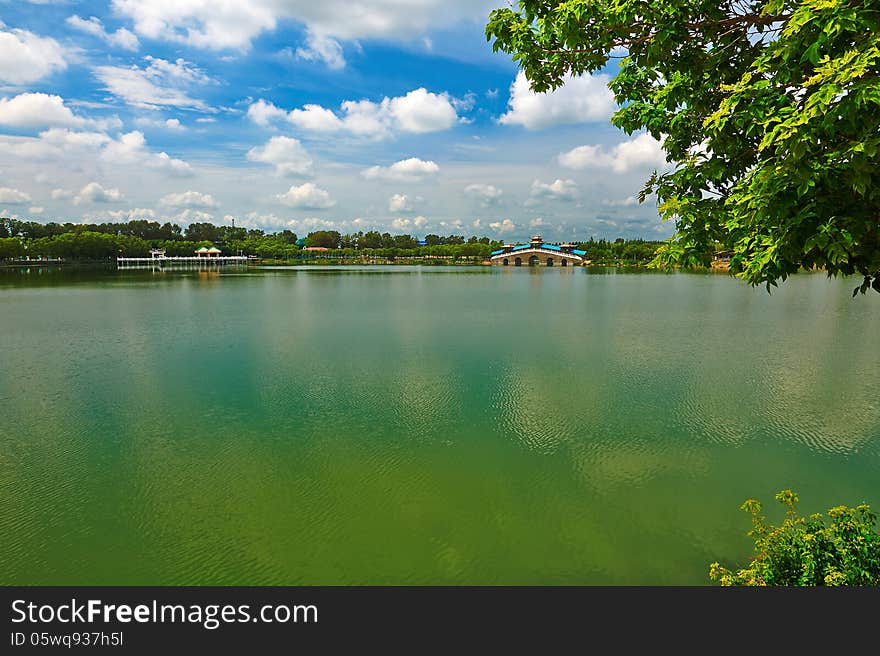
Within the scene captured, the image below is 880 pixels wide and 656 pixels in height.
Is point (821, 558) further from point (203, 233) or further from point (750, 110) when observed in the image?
point (203, 233)

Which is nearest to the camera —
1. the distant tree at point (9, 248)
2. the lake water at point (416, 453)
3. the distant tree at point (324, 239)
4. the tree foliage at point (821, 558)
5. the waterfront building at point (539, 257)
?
the tree foliage at point (821, 558)

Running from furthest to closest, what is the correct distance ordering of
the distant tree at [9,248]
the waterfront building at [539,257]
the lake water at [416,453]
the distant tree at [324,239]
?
the distant tree at [324,239] → the waterfront building at [539,257] → the distant tree at [9,248] → the lake water at [416,453]

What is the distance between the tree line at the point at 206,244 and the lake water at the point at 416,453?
8276 centimetres

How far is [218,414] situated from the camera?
12.3 m

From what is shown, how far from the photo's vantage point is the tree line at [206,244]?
116375 mm

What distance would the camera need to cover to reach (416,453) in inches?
392

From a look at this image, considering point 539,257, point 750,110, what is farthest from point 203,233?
point 750,110

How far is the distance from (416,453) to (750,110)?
7.91 metres

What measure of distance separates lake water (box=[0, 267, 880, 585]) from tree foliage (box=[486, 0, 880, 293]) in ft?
14.1

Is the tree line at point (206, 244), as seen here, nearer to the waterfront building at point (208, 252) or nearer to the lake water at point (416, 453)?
the waterfront building at point (208, 252)

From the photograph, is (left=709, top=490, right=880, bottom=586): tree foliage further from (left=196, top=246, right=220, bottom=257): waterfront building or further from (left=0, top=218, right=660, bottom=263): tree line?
(left=196, top=246, right=220, bottom=257): waterfront building

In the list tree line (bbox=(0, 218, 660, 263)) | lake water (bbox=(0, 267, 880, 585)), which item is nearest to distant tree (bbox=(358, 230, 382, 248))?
tree line (bbox=(0, 218, 660, 263))

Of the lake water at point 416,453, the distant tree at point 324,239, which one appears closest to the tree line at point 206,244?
the distant tree at point 324,239

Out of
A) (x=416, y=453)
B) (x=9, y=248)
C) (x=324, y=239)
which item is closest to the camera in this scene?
(x=416, y=453)
